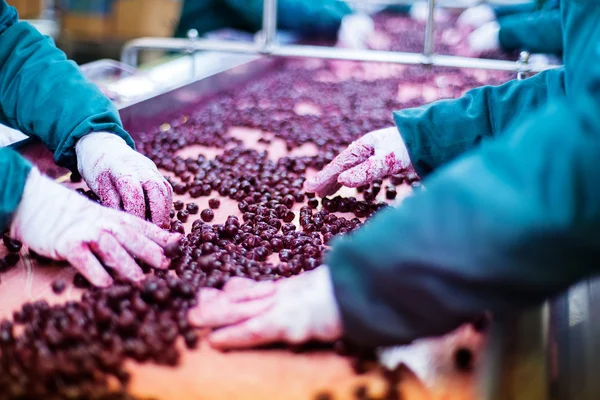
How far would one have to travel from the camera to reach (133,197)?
1.77m

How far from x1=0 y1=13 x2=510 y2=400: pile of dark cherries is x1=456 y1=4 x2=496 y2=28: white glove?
2383 mm

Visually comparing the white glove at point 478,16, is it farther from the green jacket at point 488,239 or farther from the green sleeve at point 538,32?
the green jacket at point 488,239

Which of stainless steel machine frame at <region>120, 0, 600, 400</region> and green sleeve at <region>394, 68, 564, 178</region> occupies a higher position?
green sleeve at <region>394, 68, 564, 178</region>

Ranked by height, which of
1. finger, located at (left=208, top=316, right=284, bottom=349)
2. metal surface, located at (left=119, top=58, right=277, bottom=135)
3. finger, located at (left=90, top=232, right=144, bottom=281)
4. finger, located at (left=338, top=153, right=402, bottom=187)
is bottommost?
finger, located at (left=208, top=316, right=284, bottom=349)

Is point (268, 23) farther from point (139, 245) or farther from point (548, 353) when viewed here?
point (548, 353)

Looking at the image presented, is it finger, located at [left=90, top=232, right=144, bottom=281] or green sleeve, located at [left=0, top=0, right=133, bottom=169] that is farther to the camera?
green sleeve, located at [left=0, top=0, right=133, bottom=169]

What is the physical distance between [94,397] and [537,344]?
895 millimetres

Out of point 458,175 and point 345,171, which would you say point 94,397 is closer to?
point 458,175

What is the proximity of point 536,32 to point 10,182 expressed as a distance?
3.57m

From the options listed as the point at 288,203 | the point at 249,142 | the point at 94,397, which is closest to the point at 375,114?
the point at 249,142

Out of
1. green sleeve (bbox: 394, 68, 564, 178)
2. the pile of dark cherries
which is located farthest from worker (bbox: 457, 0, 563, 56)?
green sleeve (bbox: 394, 68, 564, 178)

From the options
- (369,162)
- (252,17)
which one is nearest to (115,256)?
(369,162)

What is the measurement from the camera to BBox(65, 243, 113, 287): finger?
1.45 m

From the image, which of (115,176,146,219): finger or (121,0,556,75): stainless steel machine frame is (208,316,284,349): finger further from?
(121,0,556,75): stainless steel machine frame
